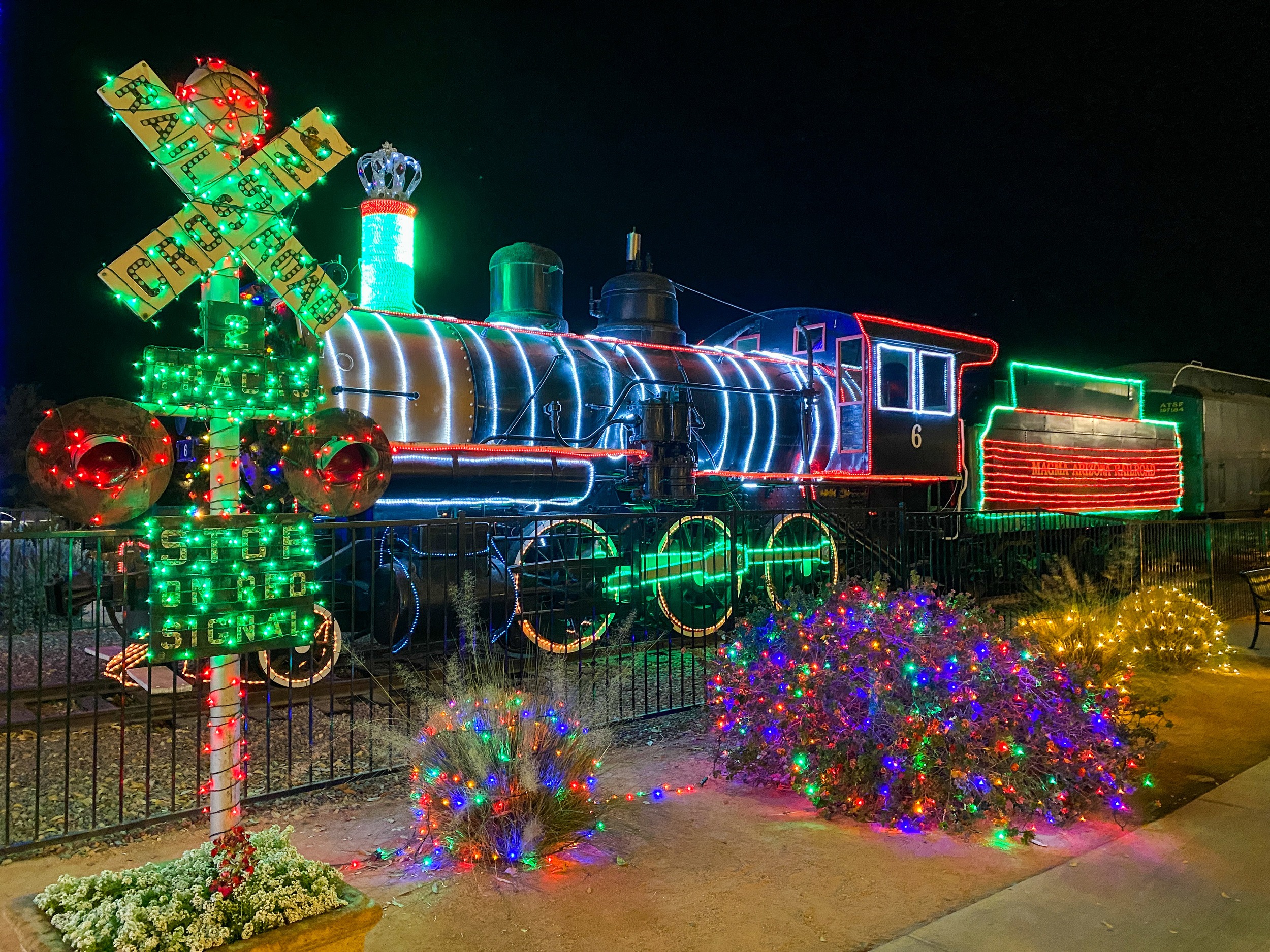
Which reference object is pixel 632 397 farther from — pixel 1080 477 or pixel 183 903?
pixel 1080 477

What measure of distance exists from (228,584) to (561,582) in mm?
4836

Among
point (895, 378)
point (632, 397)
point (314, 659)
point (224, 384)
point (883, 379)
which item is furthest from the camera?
point (895, 378)

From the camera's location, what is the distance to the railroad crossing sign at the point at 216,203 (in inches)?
103

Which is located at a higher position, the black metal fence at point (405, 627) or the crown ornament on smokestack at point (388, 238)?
the crown ornament on smokestack at point (388, 238)

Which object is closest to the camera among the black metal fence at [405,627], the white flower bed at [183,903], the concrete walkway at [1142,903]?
the white flower bed at [183,903]

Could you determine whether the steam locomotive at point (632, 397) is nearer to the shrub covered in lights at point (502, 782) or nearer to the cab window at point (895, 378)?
A: the cab window at point (895, 378)

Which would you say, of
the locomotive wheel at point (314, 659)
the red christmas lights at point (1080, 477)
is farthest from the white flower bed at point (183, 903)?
the red christmas lights at point (1080, 477)

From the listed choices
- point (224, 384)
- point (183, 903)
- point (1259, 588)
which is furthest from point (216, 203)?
point (1259, 588)

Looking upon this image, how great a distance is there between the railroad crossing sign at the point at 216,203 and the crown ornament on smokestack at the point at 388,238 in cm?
529

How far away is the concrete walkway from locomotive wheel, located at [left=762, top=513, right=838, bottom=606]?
5247mm

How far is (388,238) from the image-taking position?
27.8 feet

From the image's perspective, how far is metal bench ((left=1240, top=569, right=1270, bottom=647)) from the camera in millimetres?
8492

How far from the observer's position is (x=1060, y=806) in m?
4.17

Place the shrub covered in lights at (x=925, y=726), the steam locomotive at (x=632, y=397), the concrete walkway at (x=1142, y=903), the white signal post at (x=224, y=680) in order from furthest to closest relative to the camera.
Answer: the steam locomotive at (x=632, y=397), the shrub covered in lights at (x=925, y=726), the concrete walkway at (x=1142, y=903), the white signal post at (x=224, y=680)
